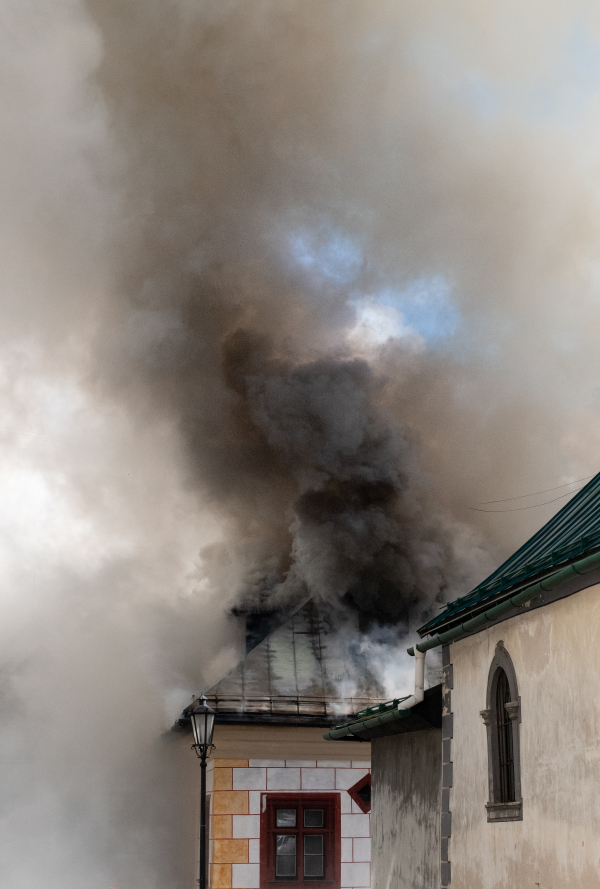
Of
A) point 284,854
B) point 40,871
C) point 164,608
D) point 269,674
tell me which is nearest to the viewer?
point 284,854

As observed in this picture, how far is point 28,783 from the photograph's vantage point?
17.3m

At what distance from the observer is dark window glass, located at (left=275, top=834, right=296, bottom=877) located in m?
14.8

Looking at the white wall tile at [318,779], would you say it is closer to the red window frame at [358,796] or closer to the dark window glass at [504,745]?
the red window frame at [358,796]

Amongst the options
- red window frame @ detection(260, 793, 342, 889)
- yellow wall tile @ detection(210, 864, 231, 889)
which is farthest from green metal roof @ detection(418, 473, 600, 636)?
yellow wall tile @ detection(210, 864, 231, 889)

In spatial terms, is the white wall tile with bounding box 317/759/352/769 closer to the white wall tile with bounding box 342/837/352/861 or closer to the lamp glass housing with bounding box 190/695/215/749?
the white wall tile with bounding box 342/837/352/861

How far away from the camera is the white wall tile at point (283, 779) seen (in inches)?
588

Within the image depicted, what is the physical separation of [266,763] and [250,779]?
1.11 ft

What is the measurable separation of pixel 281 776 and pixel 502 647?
21.8ft

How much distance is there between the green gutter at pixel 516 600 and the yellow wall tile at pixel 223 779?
5016 millimetres

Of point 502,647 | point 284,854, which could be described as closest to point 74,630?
point 284,854

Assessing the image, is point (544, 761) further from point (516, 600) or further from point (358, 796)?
point (358, 796)

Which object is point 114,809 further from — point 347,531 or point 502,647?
point 502,647

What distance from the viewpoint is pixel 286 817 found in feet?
49.0

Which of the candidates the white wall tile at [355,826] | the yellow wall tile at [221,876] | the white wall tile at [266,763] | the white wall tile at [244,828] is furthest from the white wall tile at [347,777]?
the yellow wall tile at [221,876]
